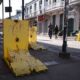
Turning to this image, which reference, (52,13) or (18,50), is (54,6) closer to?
(52,13)

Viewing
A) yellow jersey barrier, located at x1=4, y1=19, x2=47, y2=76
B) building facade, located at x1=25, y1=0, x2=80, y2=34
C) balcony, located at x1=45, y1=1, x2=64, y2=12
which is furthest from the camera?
balcony, located at x1=45, y1=1, x2=64, y2=12

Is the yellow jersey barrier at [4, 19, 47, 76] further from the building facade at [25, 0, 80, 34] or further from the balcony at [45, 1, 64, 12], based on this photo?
the balcony at [45, 1, 64, 12]

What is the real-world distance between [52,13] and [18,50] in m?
37.9

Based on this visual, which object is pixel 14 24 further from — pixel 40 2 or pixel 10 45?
pixel 40 2

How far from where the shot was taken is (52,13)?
50531 mm

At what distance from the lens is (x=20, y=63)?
1070cm

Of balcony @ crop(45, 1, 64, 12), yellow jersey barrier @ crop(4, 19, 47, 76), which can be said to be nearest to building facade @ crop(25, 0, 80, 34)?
balcony @ crop(45, 1, 64, 12)

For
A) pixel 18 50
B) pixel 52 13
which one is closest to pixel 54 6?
pixel 52 13

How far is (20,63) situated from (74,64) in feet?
8.13

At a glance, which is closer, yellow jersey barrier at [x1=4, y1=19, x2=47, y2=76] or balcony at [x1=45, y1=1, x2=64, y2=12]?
yellow jersey barrier at [x1=4, y1=19, x2=47, y2=76]

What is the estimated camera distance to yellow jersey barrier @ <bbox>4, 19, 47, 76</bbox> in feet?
34.6

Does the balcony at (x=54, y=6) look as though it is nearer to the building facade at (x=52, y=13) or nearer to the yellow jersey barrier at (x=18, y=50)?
the building facade at (x=52, y=13)

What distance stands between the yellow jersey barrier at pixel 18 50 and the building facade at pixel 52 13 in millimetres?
24537

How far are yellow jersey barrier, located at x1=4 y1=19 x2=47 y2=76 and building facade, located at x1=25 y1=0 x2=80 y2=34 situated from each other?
24537mm
